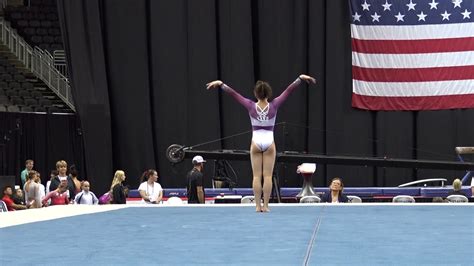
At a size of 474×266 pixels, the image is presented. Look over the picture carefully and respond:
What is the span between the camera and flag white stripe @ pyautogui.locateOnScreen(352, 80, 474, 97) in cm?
1906

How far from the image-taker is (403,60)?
63.4 feet

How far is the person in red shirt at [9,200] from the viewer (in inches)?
496

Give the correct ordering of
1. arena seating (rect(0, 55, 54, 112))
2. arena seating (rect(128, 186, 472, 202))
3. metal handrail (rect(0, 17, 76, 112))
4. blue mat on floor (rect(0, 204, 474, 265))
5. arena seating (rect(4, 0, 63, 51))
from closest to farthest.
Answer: blue mat on floor (rect(0, 204, 474, 265))
arena seating (rect(128, 186, 472, 202))
arena seating (rect(0, 55, 54, 112))
metal handrail (rect(0, 17, 76, 112))
arena seating (rect(4, 0, 63, 51))

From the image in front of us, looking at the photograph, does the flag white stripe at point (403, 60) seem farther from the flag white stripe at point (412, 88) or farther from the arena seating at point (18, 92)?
the arena seating at point (18, 92)

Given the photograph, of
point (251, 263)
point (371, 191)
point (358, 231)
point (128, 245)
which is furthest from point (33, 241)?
point (371, 191)

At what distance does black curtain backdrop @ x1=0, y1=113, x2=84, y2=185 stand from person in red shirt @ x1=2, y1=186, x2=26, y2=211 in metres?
7.47

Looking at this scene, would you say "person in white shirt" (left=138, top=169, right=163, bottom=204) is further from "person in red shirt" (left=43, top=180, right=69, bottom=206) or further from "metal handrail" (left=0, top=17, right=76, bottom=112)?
"metal handrail" (left=0, top=17, right=76, bottom=112)

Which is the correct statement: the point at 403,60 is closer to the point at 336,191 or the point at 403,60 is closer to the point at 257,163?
the point at 336,191

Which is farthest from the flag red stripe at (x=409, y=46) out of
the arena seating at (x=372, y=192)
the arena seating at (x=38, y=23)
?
the arena seating at (x=38, y=23)

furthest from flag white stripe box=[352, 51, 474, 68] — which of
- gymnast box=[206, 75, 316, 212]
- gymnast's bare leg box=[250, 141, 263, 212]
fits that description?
gymnast's bare leg box=[250, 141, 263, 212]

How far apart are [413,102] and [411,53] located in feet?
3.51

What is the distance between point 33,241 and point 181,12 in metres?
14.4

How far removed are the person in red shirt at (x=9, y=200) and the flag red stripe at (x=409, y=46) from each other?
9.04m

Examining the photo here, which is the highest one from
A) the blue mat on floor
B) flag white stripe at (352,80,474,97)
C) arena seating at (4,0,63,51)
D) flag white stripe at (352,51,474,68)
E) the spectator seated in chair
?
arena seating at (4,0,63,51)
